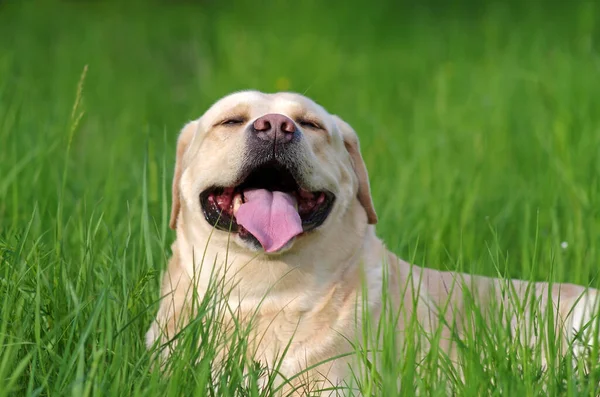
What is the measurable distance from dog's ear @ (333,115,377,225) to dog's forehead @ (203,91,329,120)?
0.17 m

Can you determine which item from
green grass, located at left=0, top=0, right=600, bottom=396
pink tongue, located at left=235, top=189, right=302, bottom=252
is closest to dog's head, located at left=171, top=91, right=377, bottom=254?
pink tongue, located at left=235, top=189, right=302, bottom=252

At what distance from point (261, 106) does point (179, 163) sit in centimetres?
44

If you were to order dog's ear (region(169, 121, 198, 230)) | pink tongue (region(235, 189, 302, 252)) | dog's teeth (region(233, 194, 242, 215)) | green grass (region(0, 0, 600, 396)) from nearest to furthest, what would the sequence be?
1. green grass (region(0, 0, 600, 396))
2. pink tongue (region(235, 189, 302, 252))
3. dog's teeth (region(233, 194, 242, 215))
4. dog's ear (region(169, 121, 198, 230))

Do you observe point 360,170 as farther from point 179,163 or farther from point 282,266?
point 179,163

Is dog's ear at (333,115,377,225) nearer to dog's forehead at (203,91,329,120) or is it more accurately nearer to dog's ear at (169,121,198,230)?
dog's forehead at (203,91,329,120)

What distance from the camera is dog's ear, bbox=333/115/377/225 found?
382 cm

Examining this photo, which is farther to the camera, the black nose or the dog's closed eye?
the dog's closed eye

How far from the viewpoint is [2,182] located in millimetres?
4340

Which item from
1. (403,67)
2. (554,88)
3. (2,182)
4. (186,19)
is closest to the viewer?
(2,182)

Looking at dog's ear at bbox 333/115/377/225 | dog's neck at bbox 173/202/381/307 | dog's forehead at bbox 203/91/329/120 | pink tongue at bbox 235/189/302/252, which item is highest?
dog's forehead at bbox 203/91/329/120

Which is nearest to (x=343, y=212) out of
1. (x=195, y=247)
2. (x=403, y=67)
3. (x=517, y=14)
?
(x=195, y=247)

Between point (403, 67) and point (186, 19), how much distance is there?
611 cm

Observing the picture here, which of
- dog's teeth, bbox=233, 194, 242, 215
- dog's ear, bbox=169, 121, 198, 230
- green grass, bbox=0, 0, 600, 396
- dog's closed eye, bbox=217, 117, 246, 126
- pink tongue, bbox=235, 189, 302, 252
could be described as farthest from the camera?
dog's ear, bbox=169, 121, 198, 230

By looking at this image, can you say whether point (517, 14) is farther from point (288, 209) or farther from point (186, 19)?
point (288, 209)
